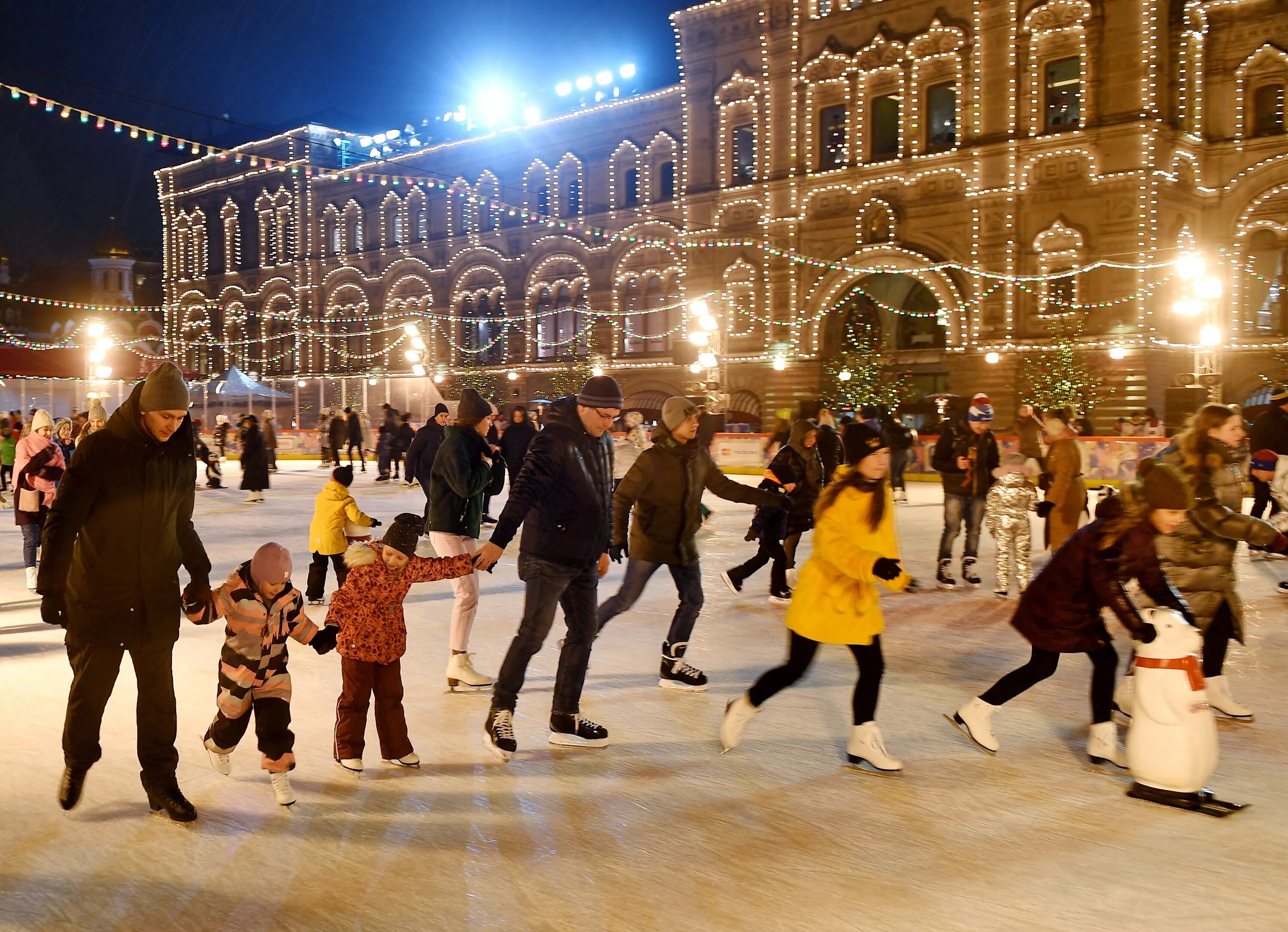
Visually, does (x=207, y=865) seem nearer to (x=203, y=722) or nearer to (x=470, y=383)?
(x=203, y=722)

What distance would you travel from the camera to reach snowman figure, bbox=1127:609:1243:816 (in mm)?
3893

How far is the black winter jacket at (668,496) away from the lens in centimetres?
552

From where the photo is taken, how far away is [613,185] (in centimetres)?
3662

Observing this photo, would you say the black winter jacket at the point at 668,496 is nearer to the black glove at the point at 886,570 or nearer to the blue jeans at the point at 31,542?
the black glove at the point at 886,570

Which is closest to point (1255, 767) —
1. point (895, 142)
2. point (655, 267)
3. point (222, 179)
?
point (895, 142)

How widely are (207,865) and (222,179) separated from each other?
169 ft

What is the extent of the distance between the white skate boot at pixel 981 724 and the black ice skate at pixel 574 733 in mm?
1563

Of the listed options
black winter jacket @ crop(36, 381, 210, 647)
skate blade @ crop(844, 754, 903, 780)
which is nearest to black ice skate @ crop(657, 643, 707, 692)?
skate blade @ crop(844, 754, 903, 780)

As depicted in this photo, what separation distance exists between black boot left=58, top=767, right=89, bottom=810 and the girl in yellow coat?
2.67m

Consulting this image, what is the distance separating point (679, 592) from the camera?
5758mm

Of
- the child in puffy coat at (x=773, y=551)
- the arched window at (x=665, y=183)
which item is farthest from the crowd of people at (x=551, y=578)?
the arched window at (x=665, y=183)

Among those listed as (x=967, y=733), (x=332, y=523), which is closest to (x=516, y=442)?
(x=332, y=523)

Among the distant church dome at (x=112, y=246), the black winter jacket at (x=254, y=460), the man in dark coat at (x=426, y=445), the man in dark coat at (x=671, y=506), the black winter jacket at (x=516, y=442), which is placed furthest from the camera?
the distant church dome at (x=112, y=246)

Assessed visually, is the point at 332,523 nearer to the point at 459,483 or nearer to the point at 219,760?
the point at 459,483
